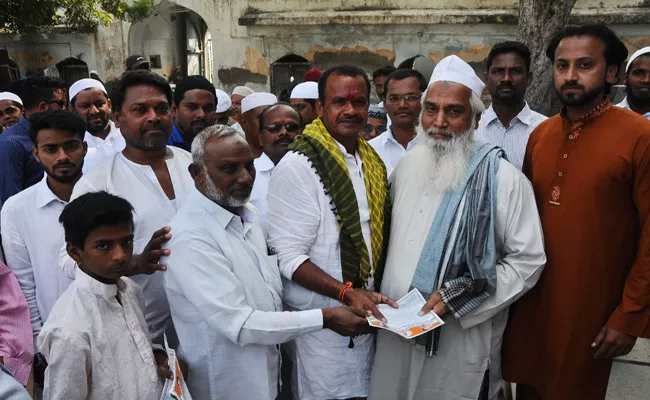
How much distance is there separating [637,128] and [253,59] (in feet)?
38.2

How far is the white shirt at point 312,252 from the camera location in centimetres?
258

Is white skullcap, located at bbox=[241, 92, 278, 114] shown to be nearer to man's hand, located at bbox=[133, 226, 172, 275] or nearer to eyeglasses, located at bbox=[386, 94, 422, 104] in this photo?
eyeglasses, located at bbox=[386, 94, 422, 104]

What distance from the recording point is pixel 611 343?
250cm

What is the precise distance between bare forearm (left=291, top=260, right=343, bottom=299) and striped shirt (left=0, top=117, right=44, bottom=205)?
2.46m

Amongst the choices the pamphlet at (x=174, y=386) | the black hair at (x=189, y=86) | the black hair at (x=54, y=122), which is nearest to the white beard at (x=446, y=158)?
the pamphlet at (x=174, y=386)

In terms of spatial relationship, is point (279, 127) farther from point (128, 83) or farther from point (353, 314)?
point (353, 314)

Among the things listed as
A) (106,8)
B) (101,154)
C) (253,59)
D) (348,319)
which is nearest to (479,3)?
(253,59)

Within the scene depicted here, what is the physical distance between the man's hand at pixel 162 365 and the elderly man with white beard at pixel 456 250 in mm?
1083

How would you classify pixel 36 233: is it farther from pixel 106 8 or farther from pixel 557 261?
pixel 106 8

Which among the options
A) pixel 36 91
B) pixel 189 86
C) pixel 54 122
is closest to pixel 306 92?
pixel 189 86

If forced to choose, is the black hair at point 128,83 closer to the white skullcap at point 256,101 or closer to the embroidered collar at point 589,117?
the white skullcap at point 256,101

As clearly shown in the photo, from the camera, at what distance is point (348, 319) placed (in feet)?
7.78

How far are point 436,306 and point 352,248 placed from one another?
19.8 inches

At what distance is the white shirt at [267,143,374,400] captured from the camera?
2584 mm
